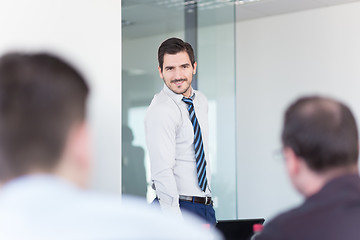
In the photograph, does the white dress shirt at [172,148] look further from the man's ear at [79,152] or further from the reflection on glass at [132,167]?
the man's ear at [79,152]

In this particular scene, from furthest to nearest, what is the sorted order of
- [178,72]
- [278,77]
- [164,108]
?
[278,77]
[178,72]
[164,108]

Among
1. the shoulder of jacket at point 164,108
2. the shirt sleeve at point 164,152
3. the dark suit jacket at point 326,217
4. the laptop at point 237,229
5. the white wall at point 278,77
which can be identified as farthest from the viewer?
the white wall at point 278,77

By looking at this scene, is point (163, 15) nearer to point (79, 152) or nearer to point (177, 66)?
point (177, 66)

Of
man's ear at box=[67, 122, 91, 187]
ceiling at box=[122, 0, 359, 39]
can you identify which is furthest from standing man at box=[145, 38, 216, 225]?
man's ear at box=[67, 122, 91, 187]

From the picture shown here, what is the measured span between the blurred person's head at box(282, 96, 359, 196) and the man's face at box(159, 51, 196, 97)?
220cm

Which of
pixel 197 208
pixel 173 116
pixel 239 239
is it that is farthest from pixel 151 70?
pixel 239 239

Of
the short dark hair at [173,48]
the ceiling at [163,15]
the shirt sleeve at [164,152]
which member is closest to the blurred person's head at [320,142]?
the shirt sleeve at [164,152]

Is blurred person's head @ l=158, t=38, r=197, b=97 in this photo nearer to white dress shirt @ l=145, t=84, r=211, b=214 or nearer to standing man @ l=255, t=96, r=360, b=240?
white dress shirt @ l=145, t=84, r=211, b=214

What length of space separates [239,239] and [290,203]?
510 cm

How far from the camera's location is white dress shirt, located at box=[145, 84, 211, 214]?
11.6 feet

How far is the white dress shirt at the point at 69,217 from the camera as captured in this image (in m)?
0.97

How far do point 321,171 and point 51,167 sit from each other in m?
0.79

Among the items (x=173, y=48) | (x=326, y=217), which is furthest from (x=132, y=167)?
(x=326, y=217)

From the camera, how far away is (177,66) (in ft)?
12.5
